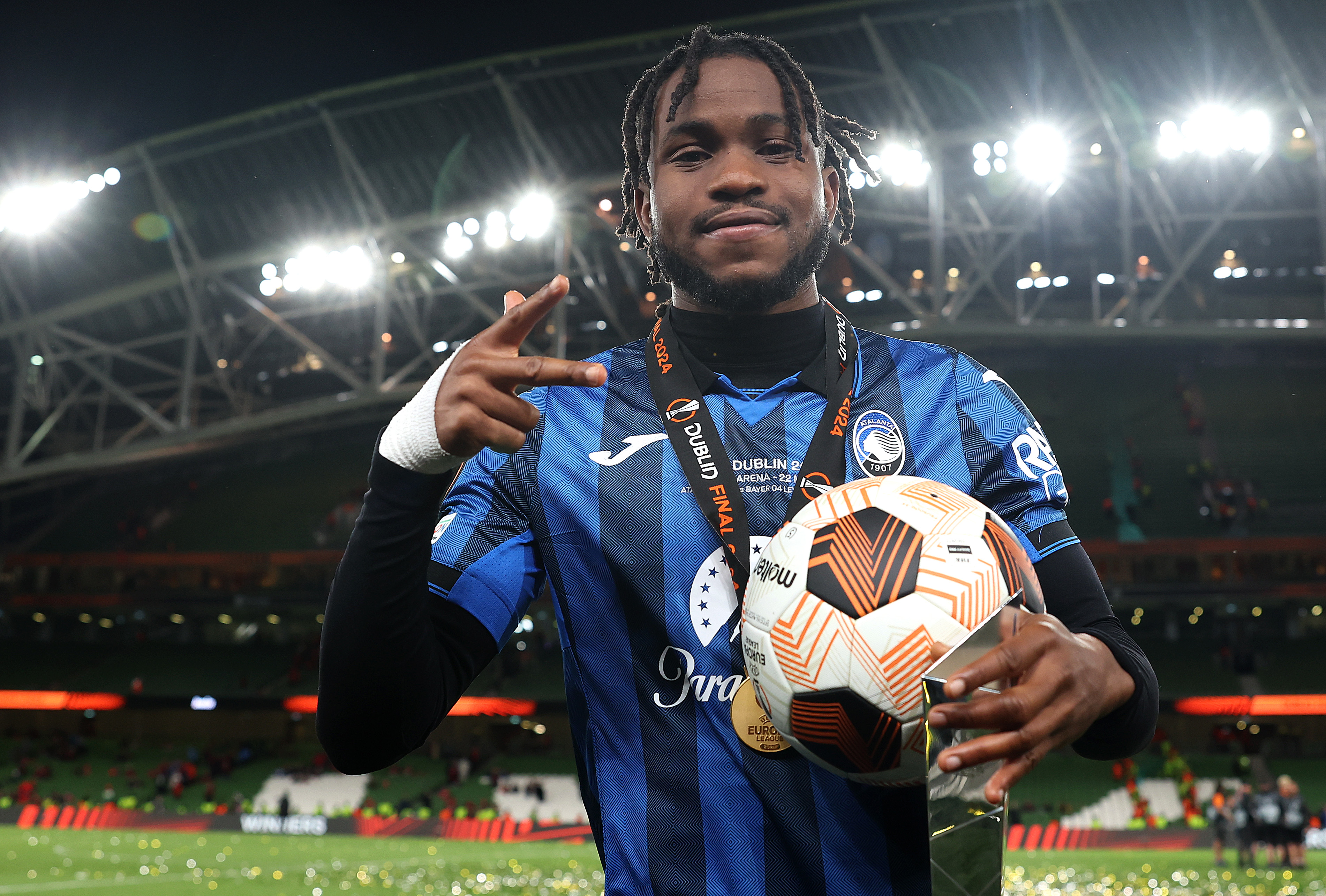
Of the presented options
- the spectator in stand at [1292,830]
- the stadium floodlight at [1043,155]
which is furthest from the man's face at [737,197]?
the stadium floodlight at [1043,155]

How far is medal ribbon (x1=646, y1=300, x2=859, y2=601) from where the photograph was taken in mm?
1635

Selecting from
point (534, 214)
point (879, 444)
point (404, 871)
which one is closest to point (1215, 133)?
point (534, 214)

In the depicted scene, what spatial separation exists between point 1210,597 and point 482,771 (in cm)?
1479

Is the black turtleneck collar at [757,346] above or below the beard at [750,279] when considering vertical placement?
below

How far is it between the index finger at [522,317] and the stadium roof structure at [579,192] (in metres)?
11.2

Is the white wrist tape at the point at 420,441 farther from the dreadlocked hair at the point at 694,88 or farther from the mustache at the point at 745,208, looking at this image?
the dreadlocked hair at the point at 694,88

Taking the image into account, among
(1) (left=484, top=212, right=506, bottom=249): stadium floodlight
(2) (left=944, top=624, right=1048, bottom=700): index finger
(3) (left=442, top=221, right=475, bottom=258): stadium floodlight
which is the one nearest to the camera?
(2) (left=944, top=624, right=1048, bottom=700): index finger

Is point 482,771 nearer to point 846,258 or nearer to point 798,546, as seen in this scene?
point 846,258

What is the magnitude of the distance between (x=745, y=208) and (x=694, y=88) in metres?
0.29

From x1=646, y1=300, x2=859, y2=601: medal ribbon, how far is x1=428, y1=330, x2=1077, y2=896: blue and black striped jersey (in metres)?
0.03

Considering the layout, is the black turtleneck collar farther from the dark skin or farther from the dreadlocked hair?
the dreadlocked hair

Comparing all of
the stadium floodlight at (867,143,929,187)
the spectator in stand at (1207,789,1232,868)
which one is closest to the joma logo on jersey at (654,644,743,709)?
the spectator in stand at (1207,789,1232,868)

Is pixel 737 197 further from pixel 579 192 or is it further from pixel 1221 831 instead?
pixel 579 192

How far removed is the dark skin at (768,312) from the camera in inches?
44.3
